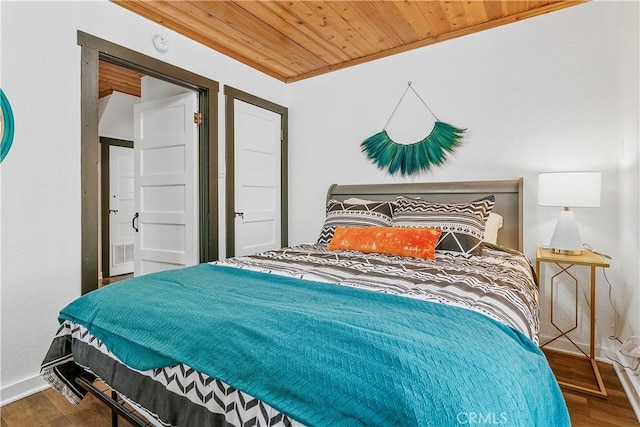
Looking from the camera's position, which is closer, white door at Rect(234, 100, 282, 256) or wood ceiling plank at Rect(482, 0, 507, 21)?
wood ceiling plank at Rect(482, 0, 507, 21)

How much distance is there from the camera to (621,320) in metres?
2.21

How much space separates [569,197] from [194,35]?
3.03 meters

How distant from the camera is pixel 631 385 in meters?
1.85

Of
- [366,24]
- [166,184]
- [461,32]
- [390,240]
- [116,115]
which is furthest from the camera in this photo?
[116,115]

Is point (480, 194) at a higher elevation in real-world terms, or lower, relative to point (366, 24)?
lower

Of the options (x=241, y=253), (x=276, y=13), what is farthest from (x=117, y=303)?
(x=276, y=13)

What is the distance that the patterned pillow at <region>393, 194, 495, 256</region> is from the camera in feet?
6.95

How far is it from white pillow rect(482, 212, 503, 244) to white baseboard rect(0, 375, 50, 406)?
9.72 feet

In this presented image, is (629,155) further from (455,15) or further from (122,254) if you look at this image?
(122,254)

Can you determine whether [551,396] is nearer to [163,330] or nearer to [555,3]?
[163,330]

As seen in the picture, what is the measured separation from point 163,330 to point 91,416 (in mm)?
1099

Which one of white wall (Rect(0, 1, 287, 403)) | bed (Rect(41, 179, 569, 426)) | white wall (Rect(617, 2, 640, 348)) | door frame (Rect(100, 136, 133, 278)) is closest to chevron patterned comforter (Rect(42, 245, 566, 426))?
bed (Rect(41, 179, 569, 426))

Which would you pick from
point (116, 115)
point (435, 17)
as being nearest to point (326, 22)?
point (435, 17)

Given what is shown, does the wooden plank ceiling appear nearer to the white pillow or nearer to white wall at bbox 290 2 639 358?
white wall at bbox 290 2 639 358
